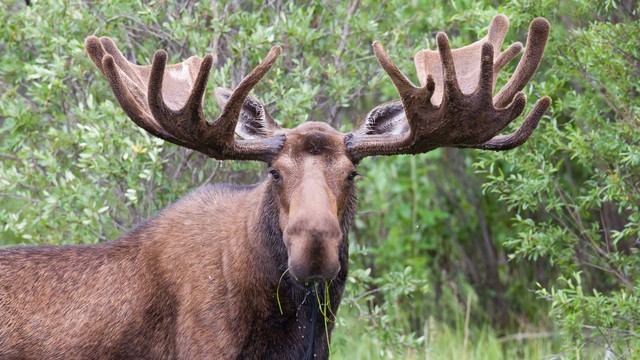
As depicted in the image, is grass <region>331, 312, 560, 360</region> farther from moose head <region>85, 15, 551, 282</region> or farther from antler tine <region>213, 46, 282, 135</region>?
antler tine <region>213, 46, 282, 135</region>

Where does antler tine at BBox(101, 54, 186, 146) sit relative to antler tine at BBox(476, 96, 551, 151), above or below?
above

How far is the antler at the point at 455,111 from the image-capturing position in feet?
17.5

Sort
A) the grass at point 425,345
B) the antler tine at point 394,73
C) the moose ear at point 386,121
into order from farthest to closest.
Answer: the grass at point 425,345
the moose ear at point 386,121
the antler tine at point 394,73

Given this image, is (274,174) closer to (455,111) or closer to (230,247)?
(230,247)

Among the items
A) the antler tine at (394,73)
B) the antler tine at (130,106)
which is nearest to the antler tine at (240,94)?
the antler tine at (130,106)

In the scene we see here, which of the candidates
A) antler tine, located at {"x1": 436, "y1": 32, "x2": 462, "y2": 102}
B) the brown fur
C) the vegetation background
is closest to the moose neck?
the brown fur

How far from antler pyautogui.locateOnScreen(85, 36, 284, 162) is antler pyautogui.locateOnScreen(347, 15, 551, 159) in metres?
0.49

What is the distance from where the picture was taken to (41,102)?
784cm

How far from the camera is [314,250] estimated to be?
497cm

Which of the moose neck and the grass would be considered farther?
the grass

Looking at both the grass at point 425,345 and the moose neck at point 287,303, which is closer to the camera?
the moose neck at point 287,303

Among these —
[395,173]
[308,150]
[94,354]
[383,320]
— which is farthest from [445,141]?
[395,173]

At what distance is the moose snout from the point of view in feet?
16.3

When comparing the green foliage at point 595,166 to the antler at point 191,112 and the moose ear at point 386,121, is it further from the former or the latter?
the antler at point 191,112
